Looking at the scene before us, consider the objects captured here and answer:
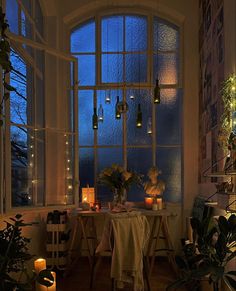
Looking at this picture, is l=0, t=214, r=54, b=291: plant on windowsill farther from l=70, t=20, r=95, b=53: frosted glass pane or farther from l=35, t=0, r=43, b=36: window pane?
l=70, t=20, r=95, b=53: frosted glass pane

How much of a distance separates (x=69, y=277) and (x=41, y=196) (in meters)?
1.31

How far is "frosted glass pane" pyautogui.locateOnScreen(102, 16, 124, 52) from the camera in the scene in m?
6.01

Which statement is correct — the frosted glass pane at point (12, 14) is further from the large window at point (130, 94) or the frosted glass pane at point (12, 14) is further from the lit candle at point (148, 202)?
the lit candle at point (148, 202)

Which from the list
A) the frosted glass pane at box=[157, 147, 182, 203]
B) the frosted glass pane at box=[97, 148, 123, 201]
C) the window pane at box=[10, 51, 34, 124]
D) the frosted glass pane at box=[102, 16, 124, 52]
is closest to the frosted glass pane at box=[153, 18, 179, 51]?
the frosted glass pane at box=[102, 16, 124, 52]

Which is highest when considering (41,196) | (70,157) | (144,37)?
(144,37)

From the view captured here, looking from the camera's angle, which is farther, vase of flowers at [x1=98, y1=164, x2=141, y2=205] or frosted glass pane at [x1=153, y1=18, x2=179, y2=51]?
frosted glass pane at [x1=153, y1=18, x2=179, y2=51]

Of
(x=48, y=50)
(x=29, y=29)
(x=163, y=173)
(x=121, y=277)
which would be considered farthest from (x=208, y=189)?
(x=29, y=29)

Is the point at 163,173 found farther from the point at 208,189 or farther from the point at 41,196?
the point at 41,196

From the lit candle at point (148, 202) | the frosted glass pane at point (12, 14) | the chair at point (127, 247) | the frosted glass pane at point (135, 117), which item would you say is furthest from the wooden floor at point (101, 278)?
the frosted glass pane at point (12, 14)

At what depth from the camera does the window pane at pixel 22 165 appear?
3744 millimetres

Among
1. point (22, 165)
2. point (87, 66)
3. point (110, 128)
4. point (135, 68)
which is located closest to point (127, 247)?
point (22, 165)

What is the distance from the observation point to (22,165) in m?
3.95

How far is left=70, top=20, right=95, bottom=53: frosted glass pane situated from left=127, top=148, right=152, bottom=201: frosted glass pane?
73.8 inches

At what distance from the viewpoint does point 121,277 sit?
12.1 ft
